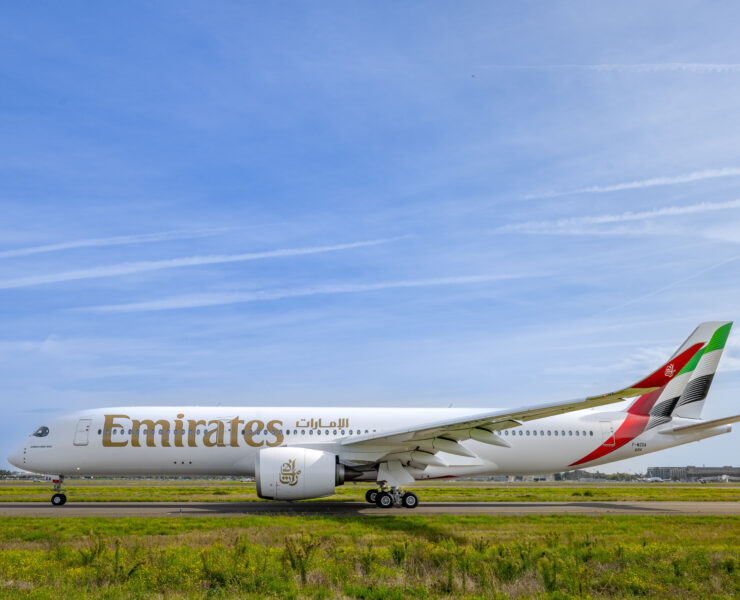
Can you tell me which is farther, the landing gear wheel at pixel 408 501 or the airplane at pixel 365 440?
the landing gear wheel at pixel 408 501

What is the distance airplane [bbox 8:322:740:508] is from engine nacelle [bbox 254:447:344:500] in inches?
1.2

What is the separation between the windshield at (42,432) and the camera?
2247 cm

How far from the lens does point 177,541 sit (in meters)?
12.2

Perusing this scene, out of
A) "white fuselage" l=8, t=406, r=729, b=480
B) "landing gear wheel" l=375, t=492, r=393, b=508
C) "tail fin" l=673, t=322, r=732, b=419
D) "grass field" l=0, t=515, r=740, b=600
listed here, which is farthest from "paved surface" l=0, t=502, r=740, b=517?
"grass field" l=0, t=515, r=740, b=600

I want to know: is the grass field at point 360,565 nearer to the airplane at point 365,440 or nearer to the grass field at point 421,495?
the airplane at point 365,440

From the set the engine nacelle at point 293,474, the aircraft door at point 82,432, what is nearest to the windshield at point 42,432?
the aircraft door at point 82,432

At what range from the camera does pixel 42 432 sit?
887 inches

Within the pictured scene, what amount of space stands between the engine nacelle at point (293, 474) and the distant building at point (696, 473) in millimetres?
112512

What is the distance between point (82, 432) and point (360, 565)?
634 inches

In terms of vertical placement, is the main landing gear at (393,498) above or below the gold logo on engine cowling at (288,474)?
below

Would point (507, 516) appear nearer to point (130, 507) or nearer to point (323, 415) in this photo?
point (323, 415)

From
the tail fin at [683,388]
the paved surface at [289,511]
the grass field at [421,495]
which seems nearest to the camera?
the paved surface at [289,511]

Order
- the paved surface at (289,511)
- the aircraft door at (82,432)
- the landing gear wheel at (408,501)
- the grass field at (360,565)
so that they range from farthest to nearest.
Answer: the aircraft door at (82,432), the landing gear wheel at (408,501), the paved surface at (289,511), the grass field at (360,565)

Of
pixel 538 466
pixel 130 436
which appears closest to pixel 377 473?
pixel 538 466
